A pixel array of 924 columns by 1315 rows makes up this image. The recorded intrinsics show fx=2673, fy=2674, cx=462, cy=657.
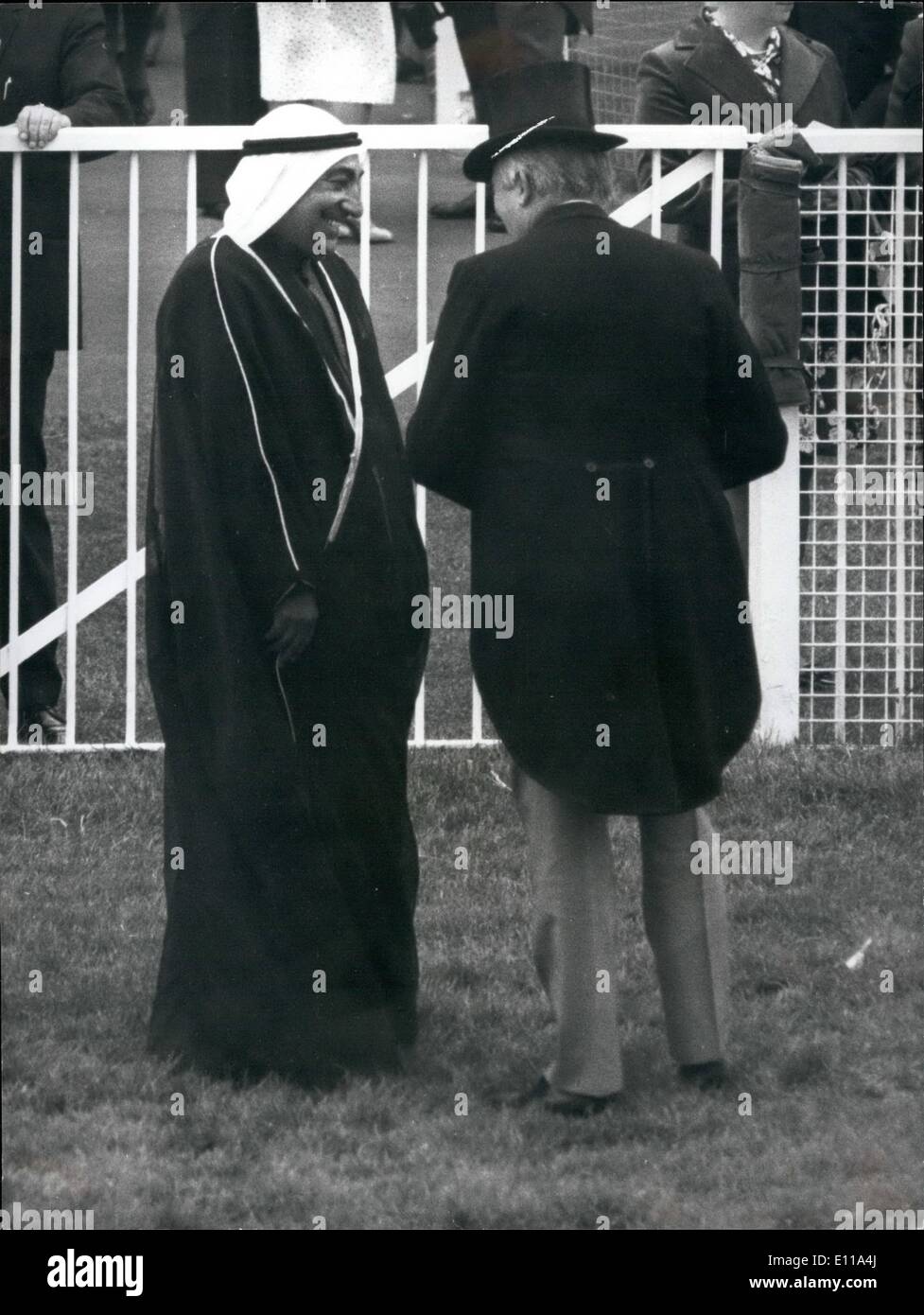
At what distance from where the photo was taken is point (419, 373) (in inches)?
298

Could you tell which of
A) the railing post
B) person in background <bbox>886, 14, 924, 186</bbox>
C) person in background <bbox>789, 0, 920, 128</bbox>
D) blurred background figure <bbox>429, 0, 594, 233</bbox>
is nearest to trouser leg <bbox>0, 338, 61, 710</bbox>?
the railing post

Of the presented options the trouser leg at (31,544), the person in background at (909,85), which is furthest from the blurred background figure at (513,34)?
the trouser leg at (31,544)

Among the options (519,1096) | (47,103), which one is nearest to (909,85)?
(47,103)

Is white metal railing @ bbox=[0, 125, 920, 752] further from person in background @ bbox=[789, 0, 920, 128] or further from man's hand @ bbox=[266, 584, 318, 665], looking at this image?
person in background @ bbox=[789, 0, 920, 128]

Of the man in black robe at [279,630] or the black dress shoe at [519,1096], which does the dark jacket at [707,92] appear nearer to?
the man in black robe at [279,630]

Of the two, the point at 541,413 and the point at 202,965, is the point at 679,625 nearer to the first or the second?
the point at 541,413

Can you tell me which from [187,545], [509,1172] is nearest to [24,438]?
[187,545]

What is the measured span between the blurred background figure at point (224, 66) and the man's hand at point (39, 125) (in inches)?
114

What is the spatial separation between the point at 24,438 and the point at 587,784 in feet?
9.65

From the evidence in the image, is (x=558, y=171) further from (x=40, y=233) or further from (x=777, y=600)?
(x=777, y=600)

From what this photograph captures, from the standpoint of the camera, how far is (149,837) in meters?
6.88

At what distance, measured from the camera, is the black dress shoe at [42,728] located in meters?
7.49

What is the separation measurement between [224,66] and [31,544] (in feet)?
11.1

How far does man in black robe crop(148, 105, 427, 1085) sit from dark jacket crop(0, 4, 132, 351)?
219cm
